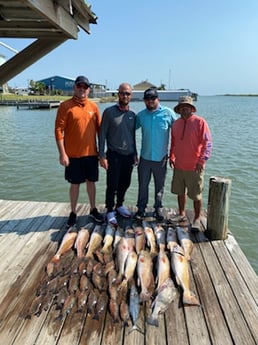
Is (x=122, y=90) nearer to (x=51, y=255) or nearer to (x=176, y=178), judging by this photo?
(x=176, y=178)

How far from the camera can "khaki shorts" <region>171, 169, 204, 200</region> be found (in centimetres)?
370

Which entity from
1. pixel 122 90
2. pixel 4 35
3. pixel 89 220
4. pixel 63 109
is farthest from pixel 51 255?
pixel 4 35

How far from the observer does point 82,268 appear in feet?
9.64

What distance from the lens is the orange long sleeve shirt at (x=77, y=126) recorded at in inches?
138

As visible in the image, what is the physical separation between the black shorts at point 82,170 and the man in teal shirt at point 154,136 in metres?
0.60

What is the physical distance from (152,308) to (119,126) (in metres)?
2.04

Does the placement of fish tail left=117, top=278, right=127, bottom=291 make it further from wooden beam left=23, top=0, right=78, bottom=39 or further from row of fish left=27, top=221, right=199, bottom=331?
wooden beam left=23, top=0, right=78, bottom=39

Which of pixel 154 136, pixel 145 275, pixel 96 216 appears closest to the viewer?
pixel 145 275

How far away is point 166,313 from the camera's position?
243 cm

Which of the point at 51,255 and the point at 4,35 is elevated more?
the point at 4,35

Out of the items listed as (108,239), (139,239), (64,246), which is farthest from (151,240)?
(64,246)

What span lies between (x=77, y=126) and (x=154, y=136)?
0.92 m

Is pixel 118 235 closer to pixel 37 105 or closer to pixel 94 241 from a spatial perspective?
pixel 94 241

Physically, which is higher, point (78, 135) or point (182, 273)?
point (78, 135)
